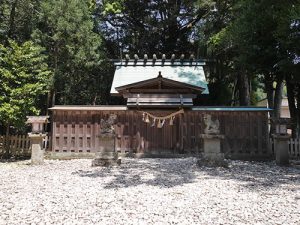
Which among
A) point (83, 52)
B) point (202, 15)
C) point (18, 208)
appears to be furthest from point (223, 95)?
point (18, 208)

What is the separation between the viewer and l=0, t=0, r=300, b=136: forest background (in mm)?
12750

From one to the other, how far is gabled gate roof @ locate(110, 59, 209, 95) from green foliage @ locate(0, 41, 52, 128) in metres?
4.23

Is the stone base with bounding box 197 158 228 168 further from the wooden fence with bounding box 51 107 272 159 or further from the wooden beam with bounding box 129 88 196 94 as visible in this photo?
the wooden beam with bounding box 129 88 196 94

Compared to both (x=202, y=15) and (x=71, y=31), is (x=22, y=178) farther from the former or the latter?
(x=202, y=15)

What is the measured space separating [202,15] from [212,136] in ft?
39.7

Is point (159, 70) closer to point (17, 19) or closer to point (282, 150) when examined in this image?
point (17, 19)

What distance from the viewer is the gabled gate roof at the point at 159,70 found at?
1723cm

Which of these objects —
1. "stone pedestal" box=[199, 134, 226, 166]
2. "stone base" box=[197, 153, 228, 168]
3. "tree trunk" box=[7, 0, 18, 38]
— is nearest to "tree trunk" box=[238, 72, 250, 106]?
"stone pedestal" box=[199, 134, 226, 166]

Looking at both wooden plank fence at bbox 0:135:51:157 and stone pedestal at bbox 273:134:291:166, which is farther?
wooden plank fence at bbox 0:135:51:157

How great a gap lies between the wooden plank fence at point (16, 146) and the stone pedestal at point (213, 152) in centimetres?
726

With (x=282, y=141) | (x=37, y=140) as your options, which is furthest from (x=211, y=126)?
(x=37, y=140)

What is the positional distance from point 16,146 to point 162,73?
843 centimetres

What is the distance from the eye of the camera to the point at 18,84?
551 inches

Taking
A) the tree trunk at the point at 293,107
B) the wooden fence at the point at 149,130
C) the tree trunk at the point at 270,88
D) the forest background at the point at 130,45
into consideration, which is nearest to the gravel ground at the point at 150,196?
the wooden fence at the point at 149,130
